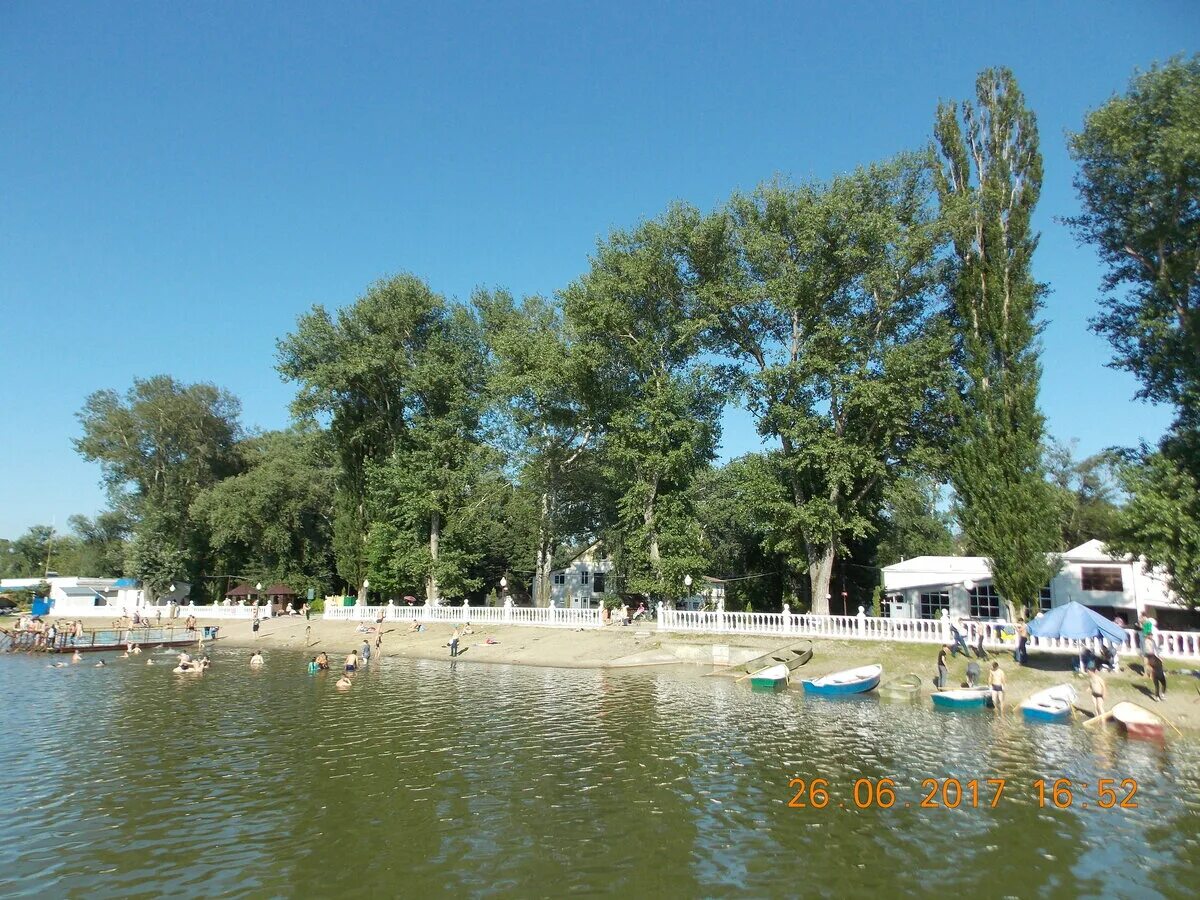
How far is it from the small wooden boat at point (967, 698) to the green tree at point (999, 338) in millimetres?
7767

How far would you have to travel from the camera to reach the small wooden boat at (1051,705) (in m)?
22.2

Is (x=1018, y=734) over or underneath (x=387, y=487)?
underneath

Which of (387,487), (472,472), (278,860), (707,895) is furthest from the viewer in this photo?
(387,487)

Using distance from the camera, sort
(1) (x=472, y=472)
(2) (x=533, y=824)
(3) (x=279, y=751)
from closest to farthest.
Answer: (2) (x=533, y=824)
(3) (x=279, y=751)
(1) (x=472, y=472)

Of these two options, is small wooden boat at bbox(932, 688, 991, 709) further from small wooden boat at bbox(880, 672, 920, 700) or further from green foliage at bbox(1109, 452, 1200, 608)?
green foliage at bbox(1109, 452, 1200, 608)

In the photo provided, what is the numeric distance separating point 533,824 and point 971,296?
30.1 meters

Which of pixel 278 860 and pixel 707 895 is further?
pixel 278 860

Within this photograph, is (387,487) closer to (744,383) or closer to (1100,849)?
(744,383)

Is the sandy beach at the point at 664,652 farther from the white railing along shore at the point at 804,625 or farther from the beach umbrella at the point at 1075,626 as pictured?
the beach umbrella at the point at 1075,626

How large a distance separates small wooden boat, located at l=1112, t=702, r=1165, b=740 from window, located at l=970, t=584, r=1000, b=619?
19.1 meters

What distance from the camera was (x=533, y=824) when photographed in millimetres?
13414

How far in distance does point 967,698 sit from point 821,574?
13.5 metres

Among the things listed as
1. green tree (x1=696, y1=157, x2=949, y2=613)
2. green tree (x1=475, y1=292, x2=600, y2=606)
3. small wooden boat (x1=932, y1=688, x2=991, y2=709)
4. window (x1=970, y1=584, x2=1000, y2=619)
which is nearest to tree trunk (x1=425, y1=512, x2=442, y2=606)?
green tree (x1=475, y1=292, x2=600, y2=606)

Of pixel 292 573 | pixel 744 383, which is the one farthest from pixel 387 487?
pixel 744 383
